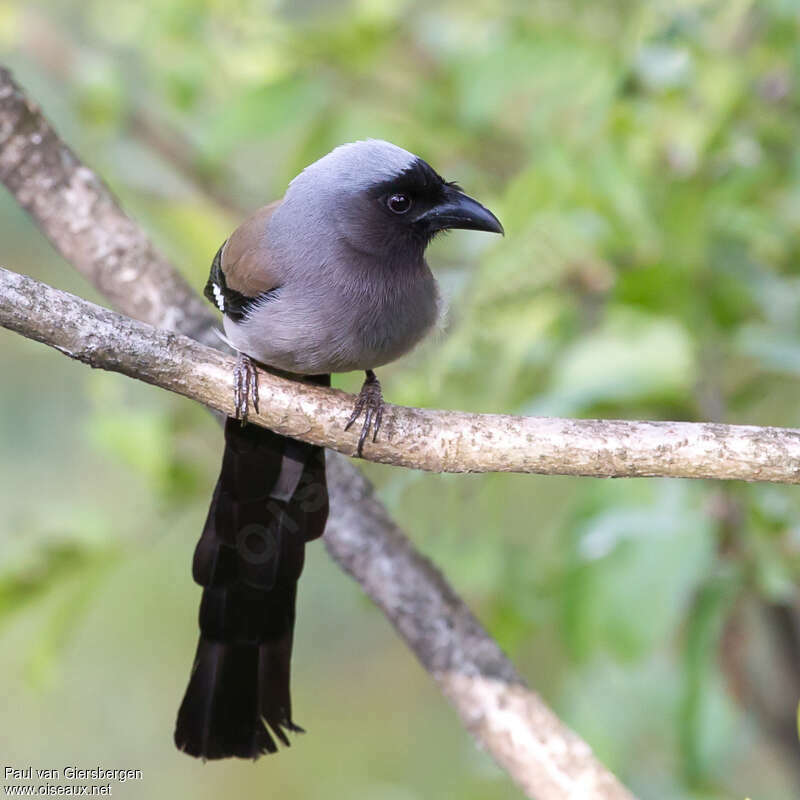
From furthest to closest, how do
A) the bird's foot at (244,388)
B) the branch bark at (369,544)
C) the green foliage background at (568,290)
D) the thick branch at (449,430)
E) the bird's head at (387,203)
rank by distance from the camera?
the green foliage background at (568,290) → the bird's head at (387,203) → the branch bark at (369,544) → the bird's foot at (244,388) → the thick branch at (449,430)

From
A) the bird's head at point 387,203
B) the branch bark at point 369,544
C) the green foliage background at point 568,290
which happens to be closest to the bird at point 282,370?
the bird's head at point 387,203

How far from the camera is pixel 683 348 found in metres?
2.97

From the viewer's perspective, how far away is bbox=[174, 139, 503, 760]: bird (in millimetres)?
2848

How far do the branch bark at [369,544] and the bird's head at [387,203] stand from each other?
49cm

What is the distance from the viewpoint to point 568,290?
380 cm

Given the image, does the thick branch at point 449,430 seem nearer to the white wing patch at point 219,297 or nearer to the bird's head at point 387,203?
the white wing patch at point 219,297

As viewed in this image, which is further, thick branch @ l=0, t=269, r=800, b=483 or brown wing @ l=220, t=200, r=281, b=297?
brown wing @ l=220, t=200, r=281, b=297

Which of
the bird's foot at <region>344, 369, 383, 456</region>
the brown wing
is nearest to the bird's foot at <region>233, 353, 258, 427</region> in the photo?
the bird's foot at <region>344, 369, 383, 456</region>

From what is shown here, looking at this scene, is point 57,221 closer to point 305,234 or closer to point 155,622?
point 305,234

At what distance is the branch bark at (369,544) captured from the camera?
2.75 m

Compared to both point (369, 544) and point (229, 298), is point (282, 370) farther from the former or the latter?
point (369, 544)

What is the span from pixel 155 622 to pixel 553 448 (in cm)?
442

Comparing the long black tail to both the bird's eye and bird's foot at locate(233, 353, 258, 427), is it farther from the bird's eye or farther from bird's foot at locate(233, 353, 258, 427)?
the bird's eye

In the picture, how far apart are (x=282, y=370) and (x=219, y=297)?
0.28m
